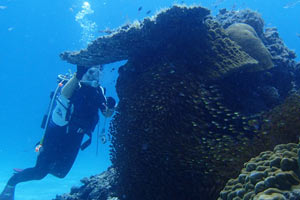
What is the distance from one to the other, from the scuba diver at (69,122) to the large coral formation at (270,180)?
535 centimetres

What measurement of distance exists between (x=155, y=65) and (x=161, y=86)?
0.88 meters

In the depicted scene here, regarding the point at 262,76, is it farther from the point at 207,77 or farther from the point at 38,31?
the point at 38,31

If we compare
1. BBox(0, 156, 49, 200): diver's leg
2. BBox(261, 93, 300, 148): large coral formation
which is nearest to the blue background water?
BBox(0, 156, 49, 200): diver's leg

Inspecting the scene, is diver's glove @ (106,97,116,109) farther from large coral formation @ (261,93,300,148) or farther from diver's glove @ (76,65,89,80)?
Result: large coral formation @ (261,93,300,148)

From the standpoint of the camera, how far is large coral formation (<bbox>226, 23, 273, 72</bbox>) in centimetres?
689

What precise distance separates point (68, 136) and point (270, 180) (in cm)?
762

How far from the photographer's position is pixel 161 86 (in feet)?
18.0

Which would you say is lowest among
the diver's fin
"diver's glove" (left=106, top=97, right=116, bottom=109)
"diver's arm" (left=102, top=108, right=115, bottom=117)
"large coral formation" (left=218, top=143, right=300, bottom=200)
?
"large coral formation" (left=218, top=143, right=300, bottom=200)

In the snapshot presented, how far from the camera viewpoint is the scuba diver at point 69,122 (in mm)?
7559

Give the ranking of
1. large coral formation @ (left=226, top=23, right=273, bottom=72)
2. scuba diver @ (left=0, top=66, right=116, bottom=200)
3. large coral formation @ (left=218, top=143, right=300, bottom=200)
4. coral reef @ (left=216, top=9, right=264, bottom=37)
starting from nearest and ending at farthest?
large coral formation @ (left=218, top=143, right=300, bottom=200)
large coral formation @ (left=226, top=23, right=273, bottom=72)
scuba diver @ (left=0, top=66, right=116, bottom=200)
coral reef @ (left=216, top=9, right=264, bottom=37)

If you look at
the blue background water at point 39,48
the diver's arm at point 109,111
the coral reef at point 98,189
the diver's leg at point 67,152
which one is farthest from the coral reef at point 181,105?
the blue background water at point 39,48

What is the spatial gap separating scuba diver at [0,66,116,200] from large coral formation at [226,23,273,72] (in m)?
4.55

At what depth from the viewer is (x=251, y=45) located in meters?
7.21

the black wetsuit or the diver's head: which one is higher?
the diver's head
